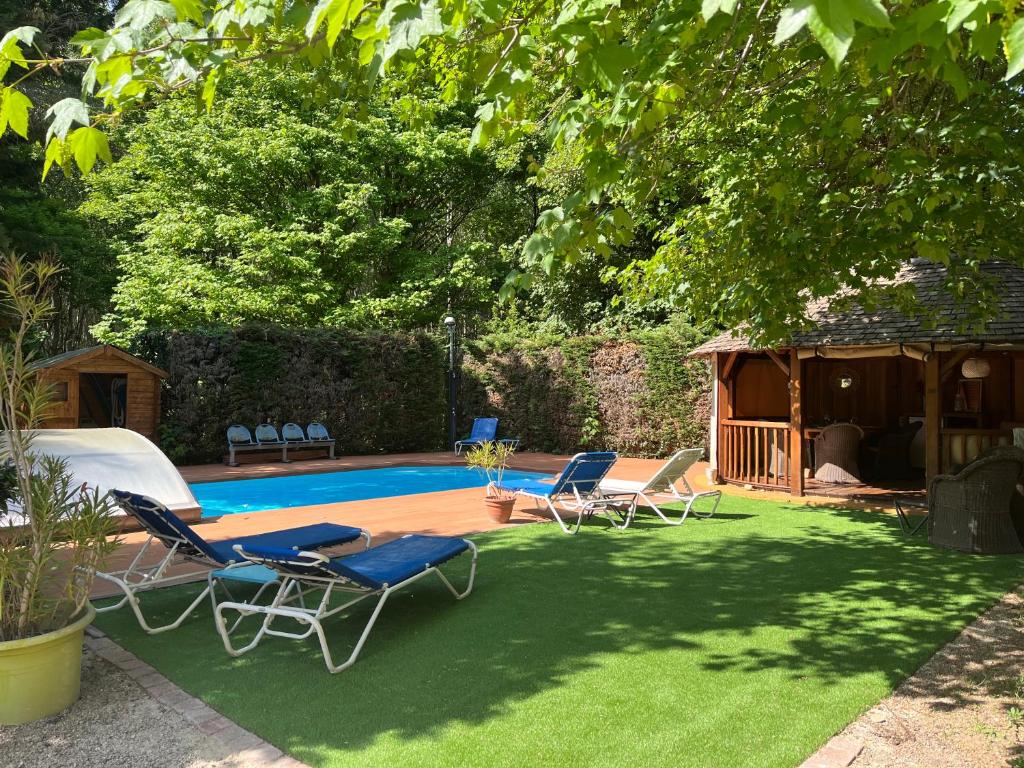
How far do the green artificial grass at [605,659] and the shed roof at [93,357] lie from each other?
11.0 m

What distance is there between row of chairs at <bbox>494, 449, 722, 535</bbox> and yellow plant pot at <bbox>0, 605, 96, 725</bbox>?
5551 millimetres

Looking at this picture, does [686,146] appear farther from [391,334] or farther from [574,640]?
[391,334]

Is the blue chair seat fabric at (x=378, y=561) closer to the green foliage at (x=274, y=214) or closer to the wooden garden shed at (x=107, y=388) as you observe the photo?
the wooden garden shed at (x=107, y=388)

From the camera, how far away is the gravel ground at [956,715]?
3.44m

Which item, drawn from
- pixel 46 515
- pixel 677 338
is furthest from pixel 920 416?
pixel 46 515

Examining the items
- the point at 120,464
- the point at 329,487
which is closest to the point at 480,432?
the point at 329,487

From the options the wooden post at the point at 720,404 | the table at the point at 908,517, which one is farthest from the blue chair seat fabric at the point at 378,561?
the wooden post at the point at 720,404

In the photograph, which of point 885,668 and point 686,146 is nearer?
point 885,668

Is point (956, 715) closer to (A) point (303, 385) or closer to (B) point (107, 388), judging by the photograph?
(A) point (303, 385)

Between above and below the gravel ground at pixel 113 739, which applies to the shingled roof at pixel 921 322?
above

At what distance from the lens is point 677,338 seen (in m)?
18.0

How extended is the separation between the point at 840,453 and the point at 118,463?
11497 millimetres

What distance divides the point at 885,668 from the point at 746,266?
175 inches

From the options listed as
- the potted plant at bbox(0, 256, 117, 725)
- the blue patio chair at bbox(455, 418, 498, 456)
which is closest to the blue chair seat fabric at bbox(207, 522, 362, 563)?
the potted plant at bbox(0, 256, 117, 725)
